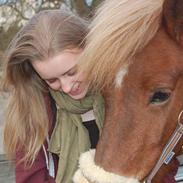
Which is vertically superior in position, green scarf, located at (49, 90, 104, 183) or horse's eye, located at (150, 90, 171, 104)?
horse's eye, located at (150, 90, 171, 104)

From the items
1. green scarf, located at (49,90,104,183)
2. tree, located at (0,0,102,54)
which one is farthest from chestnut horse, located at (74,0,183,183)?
Answer: tree, located at (0,0,102,54)

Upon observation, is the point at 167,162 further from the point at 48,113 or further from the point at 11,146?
the point at 11,146

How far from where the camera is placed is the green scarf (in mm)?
1828

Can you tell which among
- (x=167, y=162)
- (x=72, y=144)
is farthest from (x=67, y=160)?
(x=167, y=162)

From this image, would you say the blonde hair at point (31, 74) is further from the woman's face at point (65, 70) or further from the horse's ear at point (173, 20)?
the horse's ear at point (173, 20)

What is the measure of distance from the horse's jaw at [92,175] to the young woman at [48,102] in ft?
0.82

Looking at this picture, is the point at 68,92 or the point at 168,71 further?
the point at 68,92

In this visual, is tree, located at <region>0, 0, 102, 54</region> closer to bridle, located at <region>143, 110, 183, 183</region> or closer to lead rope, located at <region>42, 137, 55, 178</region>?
lead rope, located at <region>42, 137, 55, 178</region>

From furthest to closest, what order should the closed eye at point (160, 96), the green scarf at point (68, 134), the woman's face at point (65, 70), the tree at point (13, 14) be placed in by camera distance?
1. the tree at point (13, 14)
2. the green scarf at point (68, 134)
3. the woman's face at point (65, 70)
4. the closed eye at point (160, 96)

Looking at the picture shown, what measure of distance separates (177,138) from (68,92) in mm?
504

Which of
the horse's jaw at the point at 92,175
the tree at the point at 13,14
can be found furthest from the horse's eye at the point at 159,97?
the tree at the point at 13,14

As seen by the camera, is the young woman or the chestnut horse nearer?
the chestnut horse

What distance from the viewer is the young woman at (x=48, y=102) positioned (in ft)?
5.72

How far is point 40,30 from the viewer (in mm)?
1754
